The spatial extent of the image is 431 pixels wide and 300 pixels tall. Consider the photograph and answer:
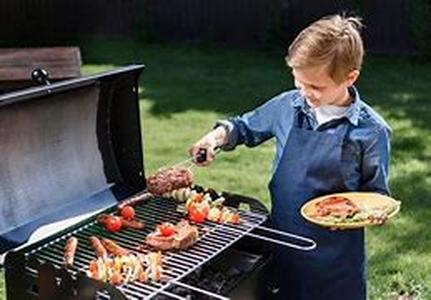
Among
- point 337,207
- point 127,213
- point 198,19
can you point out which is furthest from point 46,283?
point 198,19

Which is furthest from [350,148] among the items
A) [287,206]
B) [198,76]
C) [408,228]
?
[198,76]

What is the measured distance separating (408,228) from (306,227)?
67.2 inches

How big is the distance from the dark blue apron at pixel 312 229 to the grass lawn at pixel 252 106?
0.92 m

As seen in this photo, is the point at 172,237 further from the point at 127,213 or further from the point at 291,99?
the point at 291,99

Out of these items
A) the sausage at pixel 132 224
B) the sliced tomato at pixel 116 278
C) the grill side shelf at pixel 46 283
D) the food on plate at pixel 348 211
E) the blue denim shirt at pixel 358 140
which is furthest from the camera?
the sausage at pixel 132 224

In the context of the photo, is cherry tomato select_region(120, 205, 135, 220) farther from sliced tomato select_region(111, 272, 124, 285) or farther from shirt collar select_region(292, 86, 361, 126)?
shirt collar select_region(292, 86, 361, 126)

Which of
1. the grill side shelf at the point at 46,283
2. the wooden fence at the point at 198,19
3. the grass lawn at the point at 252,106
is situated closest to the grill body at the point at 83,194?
the grill side shelf at the point at 46,283

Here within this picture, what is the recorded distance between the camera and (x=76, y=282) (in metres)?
1.65

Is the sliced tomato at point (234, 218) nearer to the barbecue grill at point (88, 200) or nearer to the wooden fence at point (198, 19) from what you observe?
the barbecue grill at point (88, 200)

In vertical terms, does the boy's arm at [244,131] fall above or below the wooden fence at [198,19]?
above

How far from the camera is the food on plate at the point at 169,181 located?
226 cm

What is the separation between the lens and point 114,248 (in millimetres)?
1930

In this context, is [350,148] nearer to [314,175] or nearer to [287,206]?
[314,175]

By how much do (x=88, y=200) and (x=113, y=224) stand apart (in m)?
0.29
